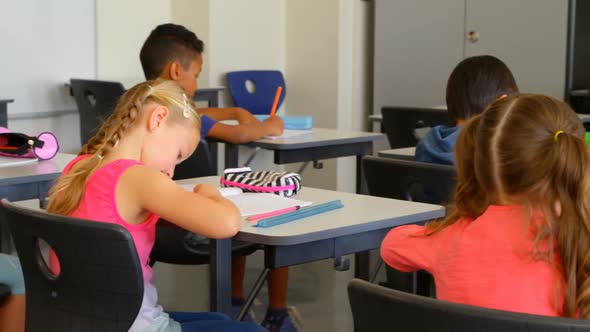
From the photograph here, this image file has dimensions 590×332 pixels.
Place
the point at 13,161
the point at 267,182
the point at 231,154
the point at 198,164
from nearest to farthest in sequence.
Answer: the point at 267,182 → the point at 13,161 → the point at 198,164 → the point at 231,154


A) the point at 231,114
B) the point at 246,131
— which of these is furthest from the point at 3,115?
the point at 246,131

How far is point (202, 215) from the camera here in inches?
73.3

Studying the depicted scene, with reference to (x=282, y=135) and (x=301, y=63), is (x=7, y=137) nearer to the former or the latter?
(x=282, y=135)

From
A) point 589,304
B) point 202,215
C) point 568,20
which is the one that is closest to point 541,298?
point 589,304

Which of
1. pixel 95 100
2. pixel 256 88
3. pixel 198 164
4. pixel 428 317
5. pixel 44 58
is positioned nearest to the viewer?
pixel 428 317

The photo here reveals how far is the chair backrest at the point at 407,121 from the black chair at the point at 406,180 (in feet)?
4.57

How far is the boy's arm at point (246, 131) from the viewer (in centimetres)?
364

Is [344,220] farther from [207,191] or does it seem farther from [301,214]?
[207,191]

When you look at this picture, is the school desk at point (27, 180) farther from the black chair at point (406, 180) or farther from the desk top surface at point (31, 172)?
the black chair at point (406, 180)

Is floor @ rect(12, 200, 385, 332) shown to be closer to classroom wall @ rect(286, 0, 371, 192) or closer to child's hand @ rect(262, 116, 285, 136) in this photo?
child's hand @ rect(262, 116, 285, 136)

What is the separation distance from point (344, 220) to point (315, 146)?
1.61m

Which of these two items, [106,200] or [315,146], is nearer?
[106,200]

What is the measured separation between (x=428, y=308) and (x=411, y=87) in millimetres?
4907

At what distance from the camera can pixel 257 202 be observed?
2.17 metres
